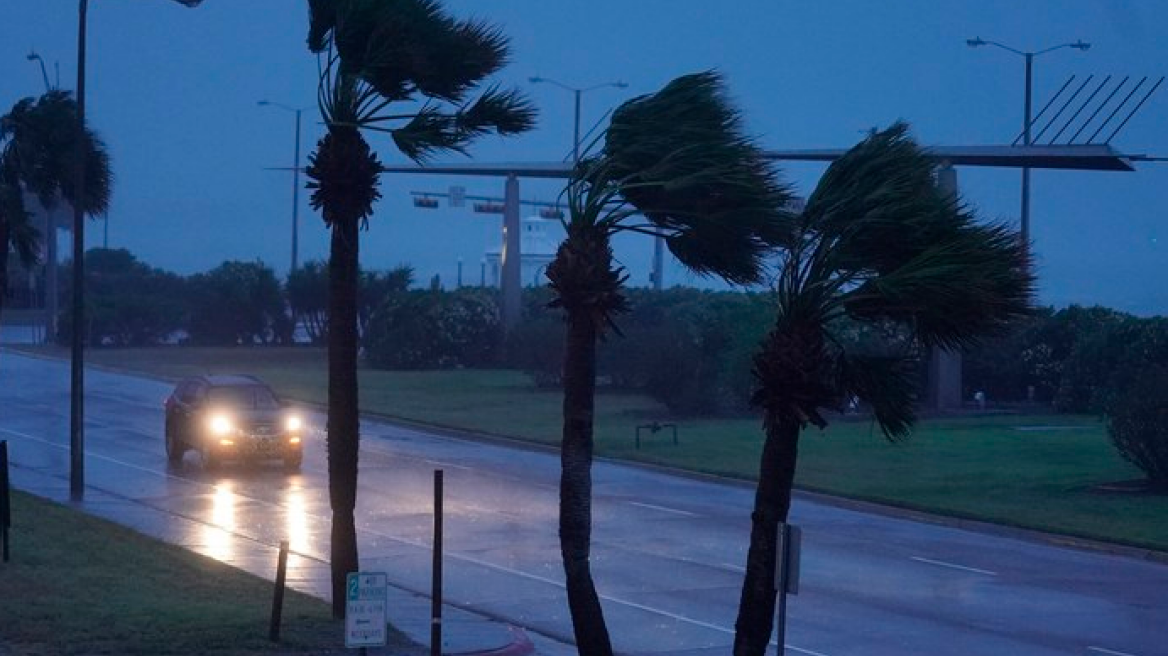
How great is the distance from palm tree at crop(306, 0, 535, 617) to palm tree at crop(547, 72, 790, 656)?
10.9ft

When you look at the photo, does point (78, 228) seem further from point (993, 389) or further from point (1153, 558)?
point (993, 389)

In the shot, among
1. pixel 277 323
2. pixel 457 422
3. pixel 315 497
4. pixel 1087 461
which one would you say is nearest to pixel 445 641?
pixel 315 497

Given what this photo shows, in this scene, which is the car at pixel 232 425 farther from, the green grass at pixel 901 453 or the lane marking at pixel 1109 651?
the lane marking at pixel 1109 651

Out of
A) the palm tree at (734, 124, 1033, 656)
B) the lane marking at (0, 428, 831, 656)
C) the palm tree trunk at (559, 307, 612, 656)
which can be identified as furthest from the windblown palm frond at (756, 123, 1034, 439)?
the lane marking at (0, 428, 831, 656)

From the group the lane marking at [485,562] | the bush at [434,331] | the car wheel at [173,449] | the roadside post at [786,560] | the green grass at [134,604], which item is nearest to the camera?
the roadside post at [786,560]

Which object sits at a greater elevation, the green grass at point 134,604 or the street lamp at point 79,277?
the street lamp at point 79,277

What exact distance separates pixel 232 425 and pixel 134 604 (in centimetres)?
1559

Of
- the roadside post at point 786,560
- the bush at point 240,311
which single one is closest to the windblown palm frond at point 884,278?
the roadside post at point 786,560

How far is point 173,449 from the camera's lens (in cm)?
3300

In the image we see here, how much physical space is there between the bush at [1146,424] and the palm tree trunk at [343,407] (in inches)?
664

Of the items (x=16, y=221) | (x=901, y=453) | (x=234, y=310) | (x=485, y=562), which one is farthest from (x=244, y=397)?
(x=234, y=310)

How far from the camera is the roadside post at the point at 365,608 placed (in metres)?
12.8

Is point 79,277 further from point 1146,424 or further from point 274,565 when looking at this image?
point 1146,424

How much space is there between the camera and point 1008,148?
1446 inches
